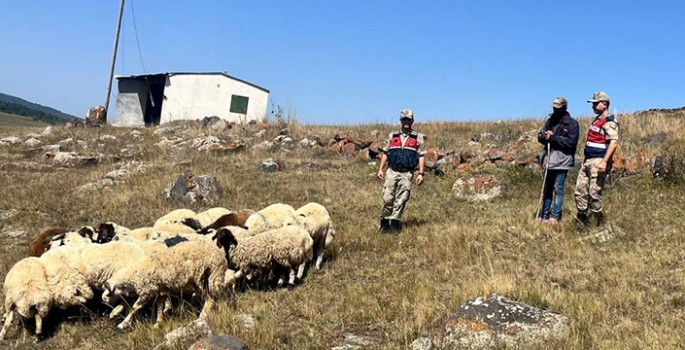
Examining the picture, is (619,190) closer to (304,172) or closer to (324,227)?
(324,227)

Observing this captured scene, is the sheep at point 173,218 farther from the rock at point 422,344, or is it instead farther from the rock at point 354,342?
the rock at point 422,344

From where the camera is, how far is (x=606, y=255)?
7.01 m

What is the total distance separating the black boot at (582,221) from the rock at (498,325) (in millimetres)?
3988

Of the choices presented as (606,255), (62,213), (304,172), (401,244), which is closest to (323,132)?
(304,172)

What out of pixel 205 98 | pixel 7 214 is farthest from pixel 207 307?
pixel 205 98

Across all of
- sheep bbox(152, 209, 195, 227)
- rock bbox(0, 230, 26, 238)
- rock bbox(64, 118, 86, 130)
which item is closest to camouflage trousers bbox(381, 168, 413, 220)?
sheep bbox(152, 209, 195, 227)

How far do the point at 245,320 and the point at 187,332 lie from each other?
1.92 ft

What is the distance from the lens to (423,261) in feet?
24.2

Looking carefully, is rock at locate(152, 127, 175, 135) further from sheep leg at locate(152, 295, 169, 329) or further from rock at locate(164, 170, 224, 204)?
sheep leg at locate(152, 295, 169, 329)

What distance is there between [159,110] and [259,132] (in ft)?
37.7

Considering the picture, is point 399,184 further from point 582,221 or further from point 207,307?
point 207,307

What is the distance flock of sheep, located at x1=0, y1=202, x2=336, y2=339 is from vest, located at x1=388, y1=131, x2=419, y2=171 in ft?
8.17

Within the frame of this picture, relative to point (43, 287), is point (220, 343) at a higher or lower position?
higher

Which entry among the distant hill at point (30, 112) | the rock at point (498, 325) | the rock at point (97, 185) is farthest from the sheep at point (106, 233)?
the distant hill at point (30, 112)
